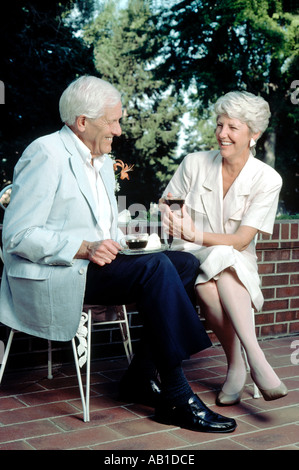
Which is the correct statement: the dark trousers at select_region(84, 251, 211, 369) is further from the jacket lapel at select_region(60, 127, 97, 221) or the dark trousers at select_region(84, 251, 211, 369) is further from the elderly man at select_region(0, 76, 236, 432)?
the jacket lapel at select_region(60, 127, 97, 221)

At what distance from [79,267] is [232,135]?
41.3 inches

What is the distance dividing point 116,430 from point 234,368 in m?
0.69

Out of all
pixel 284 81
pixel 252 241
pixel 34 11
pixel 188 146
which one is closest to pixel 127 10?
pixel 188 146

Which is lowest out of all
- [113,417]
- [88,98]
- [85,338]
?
[113,417]

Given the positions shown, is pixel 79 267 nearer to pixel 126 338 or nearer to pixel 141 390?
pixel 141 390

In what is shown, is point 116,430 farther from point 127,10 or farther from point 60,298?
point 127,10

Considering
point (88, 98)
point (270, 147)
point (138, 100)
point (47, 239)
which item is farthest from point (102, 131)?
point (138, 100)

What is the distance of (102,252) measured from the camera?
2.45 metres

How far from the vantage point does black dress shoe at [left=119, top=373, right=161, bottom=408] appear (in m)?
2.80

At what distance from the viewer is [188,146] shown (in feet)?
116

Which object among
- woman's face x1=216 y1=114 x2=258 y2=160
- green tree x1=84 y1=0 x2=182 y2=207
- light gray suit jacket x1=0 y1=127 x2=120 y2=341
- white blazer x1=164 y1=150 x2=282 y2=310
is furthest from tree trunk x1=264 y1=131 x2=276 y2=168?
light gray suit jacket x1=0 y1=127 x2=120 y2=341

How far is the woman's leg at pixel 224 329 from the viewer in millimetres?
2781

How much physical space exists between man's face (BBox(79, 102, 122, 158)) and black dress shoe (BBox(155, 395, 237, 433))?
1.15m

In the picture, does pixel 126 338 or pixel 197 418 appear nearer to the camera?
pixel 197 418
